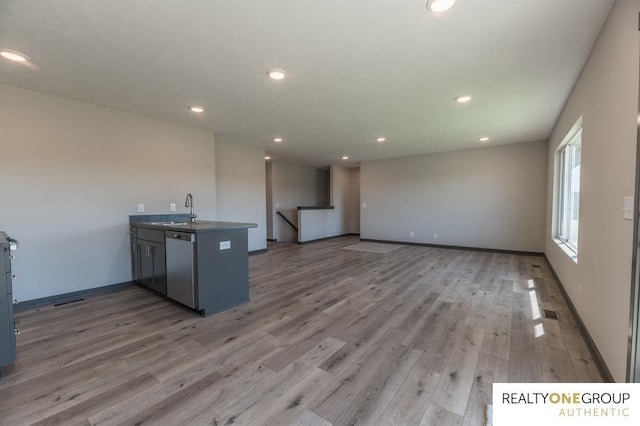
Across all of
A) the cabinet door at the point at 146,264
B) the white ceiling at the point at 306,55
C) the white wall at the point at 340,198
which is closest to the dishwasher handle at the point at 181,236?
the cabinet door at the point at 146,264

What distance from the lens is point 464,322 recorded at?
269 cm

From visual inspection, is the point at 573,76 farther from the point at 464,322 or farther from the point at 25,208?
the point at 25,208

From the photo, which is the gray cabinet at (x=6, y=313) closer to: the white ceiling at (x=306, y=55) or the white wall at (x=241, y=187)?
the white ceiling at (x=306, y=55)

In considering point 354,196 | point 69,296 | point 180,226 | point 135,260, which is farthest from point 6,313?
point 354,196

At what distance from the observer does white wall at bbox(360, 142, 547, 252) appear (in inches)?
228

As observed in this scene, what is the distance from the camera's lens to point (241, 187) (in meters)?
5.96

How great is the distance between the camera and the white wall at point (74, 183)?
3.04 metres

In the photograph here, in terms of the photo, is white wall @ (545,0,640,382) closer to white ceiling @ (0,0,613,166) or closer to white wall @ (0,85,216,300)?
white ceiling @ (0,0,613,166)

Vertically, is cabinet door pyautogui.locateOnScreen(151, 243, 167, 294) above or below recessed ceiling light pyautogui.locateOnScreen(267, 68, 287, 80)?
below

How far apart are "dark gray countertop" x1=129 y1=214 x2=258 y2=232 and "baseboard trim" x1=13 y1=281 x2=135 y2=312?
921 millimetres

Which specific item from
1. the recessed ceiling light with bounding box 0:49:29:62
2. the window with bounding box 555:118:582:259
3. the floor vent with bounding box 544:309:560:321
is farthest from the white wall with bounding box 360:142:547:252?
the recessed ceiling light with bounding box 0:49:29:62

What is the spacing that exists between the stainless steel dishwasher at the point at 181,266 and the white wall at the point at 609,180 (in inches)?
135

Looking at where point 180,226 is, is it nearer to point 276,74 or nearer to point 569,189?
point 276,74

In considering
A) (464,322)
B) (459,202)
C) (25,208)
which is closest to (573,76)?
(464,322)
